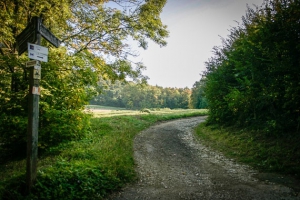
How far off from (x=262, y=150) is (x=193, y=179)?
3866mm

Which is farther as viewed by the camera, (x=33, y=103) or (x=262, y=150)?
(x=262, y=150)

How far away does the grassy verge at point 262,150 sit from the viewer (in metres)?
6.62

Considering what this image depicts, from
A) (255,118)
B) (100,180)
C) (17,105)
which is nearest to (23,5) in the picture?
(17,105)

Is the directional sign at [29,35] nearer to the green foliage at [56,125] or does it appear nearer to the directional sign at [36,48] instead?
the directional sign at [36,48]

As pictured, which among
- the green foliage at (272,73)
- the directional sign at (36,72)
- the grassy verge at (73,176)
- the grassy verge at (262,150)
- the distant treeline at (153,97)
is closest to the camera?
the grassy verge at (73,176)

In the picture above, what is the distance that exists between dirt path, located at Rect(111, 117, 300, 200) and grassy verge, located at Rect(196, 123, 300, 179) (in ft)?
2.17

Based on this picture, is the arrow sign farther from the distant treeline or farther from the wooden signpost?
the distant treeline

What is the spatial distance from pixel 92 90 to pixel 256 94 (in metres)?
8.76

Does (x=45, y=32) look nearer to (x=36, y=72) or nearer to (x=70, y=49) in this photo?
(x=36, y=72)

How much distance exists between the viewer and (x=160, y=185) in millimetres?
5836

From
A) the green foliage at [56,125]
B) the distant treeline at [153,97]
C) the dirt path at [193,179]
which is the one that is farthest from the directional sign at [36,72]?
the distant treeline at [153,97]

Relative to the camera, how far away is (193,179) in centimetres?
623

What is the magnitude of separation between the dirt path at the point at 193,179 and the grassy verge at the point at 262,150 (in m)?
0.66

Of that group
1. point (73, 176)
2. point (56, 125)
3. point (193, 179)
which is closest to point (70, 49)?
point (56, 125)
